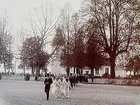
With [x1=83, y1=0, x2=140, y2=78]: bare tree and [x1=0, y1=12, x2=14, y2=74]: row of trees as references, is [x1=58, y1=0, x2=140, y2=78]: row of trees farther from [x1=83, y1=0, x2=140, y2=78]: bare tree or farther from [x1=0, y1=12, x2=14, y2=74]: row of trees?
[x1=0, y1=12, x2=14, y2=74]: row of trees

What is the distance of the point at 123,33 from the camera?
666cm

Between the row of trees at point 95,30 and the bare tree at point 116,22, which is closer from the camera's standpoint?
the row of trees at point 95,30

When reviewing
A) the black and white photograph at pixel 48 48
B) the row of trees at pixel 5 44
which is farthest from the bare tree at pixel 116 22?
the row of trees at pixel 5 44

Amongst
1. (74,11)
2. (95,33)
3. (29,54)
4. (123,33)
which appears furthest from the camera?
(95,33)

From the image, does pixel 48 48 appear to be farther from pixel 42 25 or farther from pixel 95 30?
pixel 95 30

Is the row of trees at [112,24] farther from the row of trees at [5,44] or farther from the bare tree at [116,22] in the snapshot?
the row of trees at [5,44]

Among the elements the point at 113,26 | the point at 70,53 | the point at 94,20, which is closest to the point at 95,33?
the point at 94,20

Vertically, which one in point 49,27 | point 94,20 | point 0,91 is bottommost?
point 0,91

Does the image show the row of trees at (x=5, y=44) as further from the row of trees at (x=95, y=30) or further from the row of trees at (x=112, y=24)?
the row of trees at (x=112, y=24)

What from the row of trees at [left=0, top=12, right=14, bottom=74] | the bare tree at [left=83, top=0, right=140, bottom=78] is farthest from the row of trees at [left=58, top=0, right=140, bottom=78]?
the row of trees at [left=0, top=12, right=14, bottom=74]

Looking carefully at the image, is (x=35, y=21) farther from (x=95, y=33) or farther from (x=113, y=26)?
(x=95, y=33)

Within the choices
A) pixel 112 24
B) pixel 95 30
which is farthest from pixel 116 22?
pixel 95 30

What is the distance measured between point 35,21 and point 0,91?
1.09 metres

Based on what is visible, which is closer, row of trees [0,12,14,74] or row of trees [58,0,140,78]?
row of trees [0,12,14,74]
